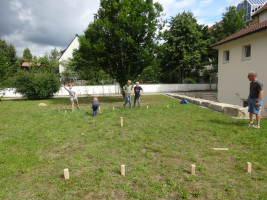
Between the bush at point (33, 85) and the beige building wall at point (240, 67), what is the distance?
17775mm

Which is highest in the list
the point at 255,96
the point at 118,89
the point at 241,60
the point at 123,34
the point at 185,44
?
the point at 185,44

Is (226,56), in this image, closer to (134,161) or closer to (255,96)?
(255,96)

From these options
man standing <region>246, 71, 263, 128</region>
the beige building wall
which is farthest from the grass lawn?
the beige building wall

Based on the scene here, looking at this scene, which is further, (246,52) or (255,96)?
(246,52)

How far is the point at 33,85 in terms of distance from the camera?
19531 mm

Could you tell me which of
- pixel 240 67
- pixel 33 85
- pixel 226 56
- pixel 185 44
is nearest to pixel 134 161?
pixel 240 67

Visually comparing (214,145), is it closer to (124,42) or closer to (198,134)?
(198,134)

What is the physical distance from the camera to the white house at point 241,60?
12578 millimetres

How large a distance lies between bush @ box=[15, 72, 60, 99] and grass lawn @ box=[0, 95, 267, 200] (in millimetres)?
13557

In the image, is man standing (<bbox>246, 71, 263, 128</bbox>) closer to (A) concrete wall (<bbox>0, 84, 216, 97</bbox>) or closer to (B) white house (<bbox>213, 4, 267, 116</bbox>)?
(B) white house (<bbox>213, 4, 267, 116</bbox>)

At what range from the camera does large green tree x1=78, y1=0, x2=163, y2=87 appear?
1402cm

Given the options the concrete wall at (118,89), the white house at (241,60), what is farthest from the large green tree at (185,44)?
the white house at (241,60)

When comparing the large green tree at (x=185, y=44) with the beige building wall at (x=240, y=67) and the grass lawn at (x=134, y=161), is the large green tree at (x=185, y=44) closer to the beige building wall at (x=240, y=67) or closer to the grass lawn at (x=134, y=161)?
the beige building wall at (x=240, y=67)

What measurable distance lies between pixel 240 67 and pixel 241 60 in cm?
55
